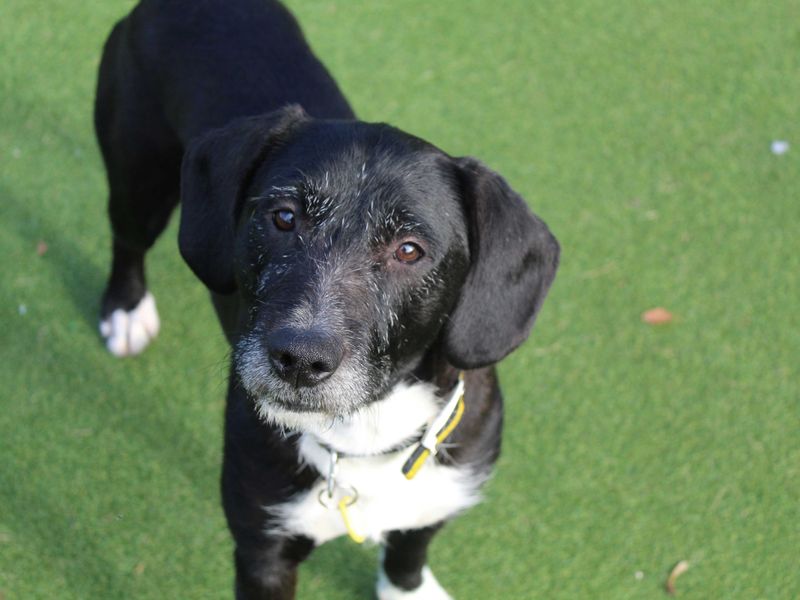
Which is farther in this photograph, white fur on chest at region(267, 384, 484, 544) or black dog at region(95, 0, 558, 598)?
white fur on chest at region(267, 384, 484, 544)

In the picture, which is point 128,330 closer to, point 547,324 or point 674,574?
point 547,324

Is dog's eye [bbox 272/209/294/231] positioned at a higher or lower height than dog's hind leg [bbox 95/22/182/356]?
higher

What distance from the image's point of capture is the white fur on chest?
8.86 ft

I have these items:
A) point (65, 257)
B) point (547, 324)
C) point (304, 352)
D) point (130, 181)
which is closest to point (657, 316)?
point (547, 324)

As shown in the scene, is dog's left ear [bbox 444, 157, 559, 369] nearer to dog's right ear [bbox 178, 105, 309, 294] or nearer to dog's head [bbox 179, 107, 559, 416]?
dog's head [bbox 179, 107, 559, 416]

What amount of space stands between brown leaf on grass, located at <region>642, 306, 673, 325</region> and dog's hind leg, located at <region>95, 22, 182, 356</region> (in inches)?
85.0

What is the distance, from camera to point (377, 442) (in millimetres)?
2729

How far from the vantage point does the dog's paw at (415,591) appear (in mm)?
3420

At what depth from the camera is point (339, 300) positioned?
89.4 inches

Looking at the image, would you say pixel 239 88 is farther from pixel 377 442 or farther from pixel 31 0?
pixel 31 0

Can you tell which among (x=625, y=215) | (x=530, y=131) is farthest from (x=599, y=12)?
(x=625, y=215)

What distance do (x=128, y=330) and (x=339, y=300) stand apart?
6.75ft

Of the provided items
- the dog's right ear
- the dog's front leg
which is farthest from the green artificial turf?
the dog's right ear

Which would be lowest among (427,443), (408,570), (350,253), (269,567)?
(408,570)
